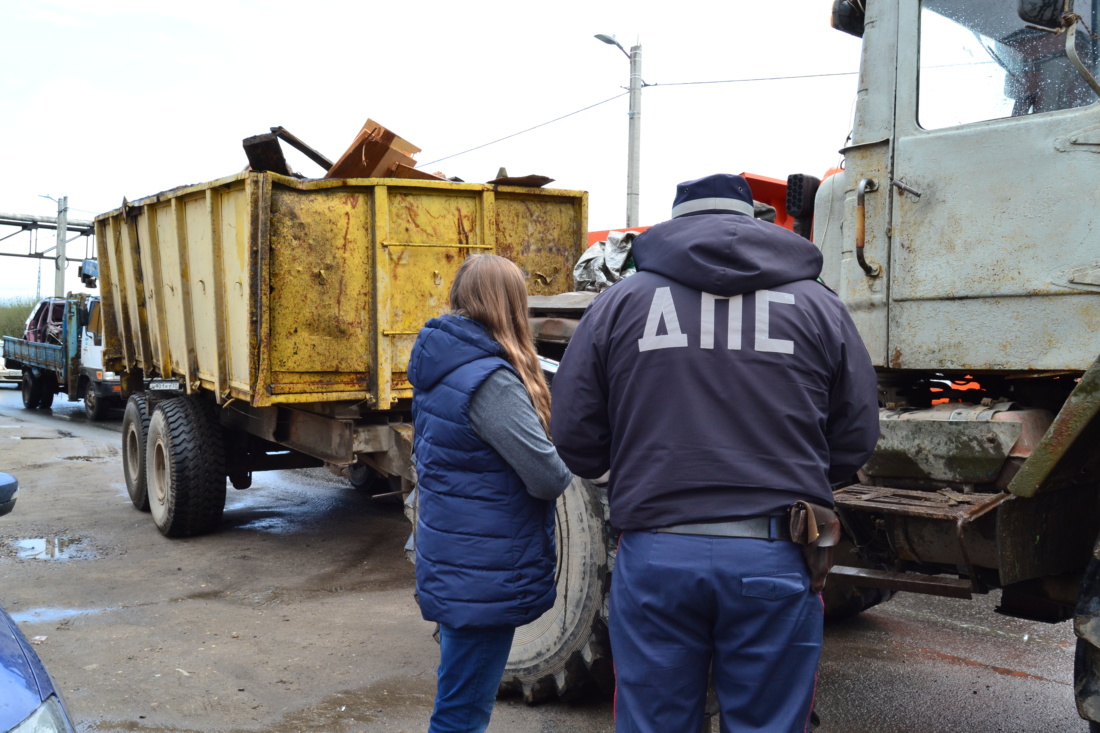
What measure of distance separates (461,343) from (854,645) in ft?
10.3

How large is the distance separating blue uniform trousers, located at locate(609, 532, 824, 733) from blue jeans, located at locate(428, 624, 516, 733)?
67cm

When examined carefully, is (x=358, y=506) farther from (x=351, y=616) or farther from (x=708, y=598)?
(x=708, y=598)

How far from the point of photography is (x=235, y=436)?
25.0ft

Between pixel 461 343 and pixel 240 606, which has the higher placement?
pixel 461 343

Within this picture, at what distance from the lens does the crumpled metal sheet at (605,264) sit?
5.66 metres

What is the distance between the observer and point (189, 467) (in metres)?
7.03

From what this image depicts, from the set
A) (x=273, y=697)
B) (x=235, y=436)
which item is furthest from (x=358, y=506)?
(x=273, y=697)

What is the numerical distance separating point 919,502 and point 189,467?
5.57 metres

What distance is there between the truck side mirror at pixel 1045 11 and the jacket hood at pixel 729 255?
104 cm

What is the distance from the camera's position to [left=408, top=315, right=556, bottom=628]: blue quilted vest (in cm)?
267

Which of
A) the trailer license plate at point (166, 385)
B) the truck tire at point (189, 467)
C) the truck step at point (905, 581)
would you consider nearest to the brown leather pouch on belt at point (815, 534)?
the truck step at point (905, 581)

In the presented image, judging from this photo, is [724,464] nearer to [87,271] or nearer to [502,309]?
[502,309]

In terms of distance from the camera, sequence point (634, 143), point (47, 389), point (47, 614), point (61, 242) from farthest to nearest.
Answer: point (61, 242) → point (47, 389) → point (634, 143) → point (47, 614)

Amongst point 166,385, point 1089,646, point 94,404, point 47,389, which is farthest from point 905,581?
point 47,389
